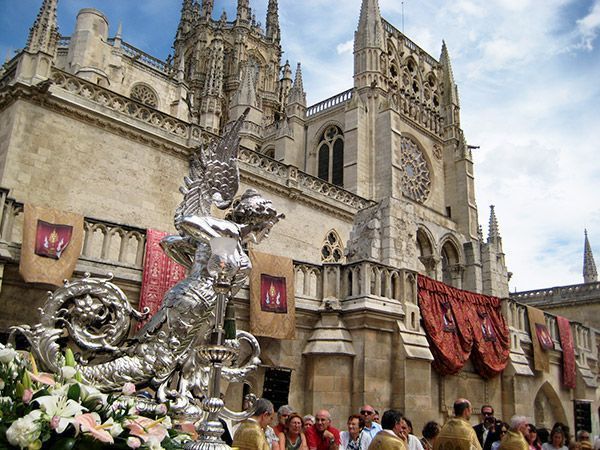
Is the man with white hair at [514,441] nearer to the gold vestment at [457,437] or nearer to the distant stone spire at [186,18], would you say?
the gold vestment at [457,437]

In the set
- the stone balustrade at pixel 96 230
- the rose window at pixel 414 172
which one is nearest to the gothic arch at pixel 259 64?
the rose window at pixel 414 172

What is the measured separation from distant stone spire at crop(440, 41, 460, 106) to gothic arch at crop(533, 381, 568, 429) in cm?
2673

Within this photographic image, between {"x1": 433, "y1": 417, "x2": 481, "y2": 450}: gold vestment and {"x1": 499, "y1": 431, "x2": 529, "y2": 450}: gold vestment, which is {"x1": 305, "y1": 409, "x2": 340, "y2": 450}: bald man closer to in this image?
{"x1": 433, "y1": 417, "x2": 481, "y2": 450}: gold vestment

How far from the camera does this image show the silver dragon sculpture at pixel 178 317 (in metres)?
4.40

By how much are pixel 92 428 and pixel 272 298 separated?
7.72m

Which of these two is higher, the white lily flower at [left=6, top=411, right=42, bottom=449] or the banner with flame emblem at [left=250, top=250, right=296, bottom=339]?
the banner with flame emblem at [left=250, top=250, right=296, bottom=339]

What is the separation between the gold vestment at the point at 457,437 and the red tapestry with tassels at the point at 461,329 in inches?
226

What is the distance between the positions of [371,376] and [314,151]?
80.6 ft

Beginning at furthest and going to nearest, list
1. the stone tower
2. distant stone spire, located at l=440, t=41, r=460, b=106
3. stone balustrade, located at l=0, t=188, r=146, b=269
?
1. the stone tower
2. distant stone spire, located at l=440, t=41, r=460, b=106
3. stone balustrade, located at l=0, t=188, r=146, b=269

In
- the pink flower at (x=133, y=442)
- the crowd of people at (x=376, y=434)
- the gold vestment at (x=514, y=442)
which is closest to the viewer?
the pink flower at (x=133, y=442)

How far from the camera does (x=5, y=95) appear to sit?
14781 mm

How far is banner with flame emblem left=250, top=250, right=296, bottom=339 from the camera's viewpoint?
9.46m

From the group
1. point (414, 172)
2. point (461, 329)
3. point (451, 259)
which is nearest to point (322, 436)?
point (461, 329)

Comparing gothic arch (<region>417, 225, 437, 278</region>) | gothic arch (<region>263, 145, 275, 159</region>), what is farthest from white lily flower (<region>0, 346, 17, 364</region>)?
gothic arch (<region>263, 145, 275, 159</region>)
